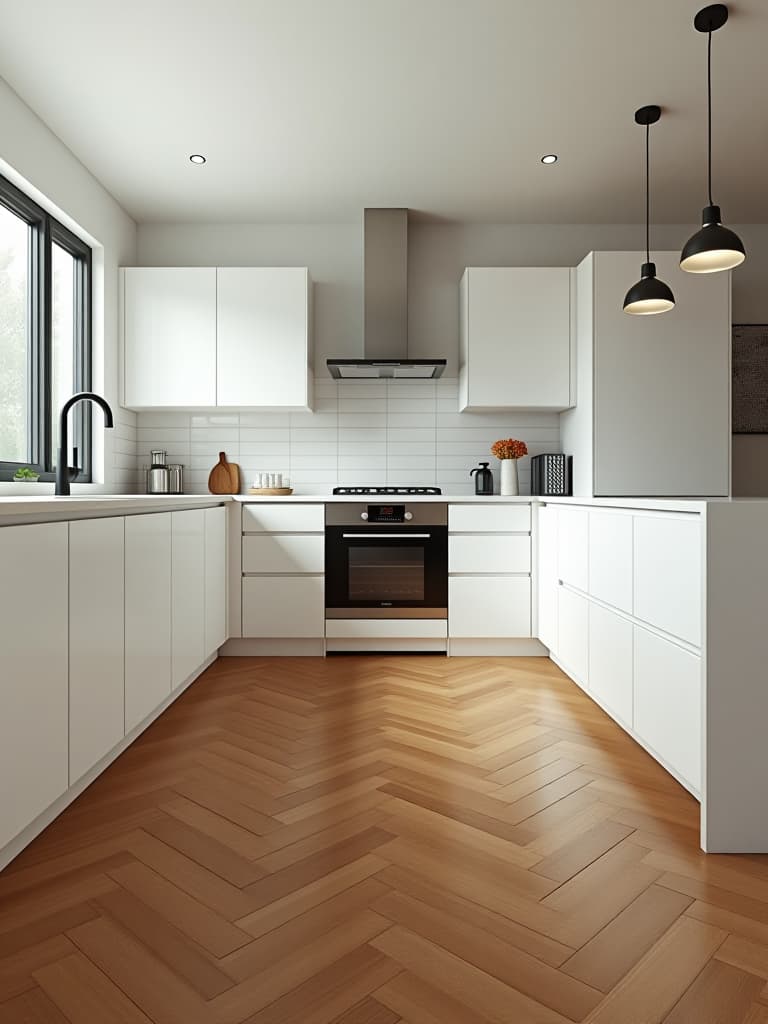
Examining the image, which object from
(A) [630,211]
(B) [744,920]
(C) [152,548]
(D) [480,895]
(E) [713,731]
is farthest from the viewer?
(A) [630,211]

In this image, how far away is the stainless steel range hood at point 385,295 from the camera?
4.44 meters

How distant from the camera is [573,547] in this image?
3.36 meters

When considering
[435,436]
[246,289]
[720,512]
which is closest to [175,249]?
[246,289]

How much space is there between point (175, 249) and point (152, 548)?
108 inches

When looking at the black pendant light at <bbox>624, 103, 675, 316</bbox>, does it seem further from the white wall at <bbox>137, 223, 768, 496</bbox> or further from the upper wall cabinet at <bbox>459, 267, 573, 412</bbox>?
the white wall at <bbox>137, 223, 768, 496</bbox>

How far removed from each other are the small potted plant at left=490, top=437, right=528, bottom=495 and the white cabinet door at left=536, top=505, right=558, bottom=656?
38cm

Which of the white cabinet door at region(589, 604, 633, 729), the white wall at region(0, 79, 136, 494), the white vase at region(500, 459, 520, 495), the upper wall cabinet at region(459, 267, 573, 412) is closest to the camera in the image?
the white cabinet door at region(589, 604, 633, 729)

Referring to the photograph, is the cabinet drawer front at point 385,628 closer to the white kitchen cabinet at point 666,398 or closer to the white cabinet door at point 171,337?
the white kitchen cabinet at point 666,398

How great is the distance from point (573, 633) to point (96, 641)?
6.93 feet

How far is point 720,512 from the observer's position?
1.83 metres

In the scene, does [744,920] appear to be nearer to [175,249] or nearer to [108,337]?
[108,337]

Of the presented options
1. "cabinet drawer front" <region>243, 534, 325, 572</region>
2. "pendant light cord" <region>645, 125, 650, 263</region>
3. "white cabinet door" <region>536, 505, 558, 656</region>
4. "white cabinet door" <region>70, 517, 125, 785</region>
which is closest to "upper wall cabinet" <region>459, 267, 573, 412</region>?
"pendant light cord" <region>645, 125, 650, 263</region>

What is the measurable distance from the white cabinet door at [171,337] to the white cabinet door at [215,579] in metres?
0.88

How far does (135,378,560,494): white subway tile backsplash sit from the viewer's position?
15.4ft
